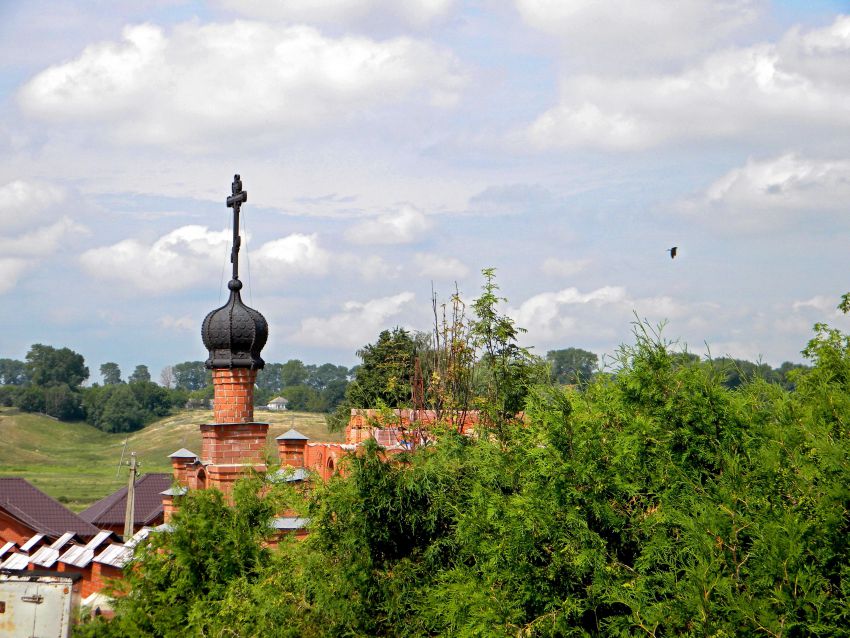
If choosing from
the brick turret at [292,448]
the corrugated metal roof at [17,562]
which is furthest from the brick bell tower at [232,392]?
the corrugated metal roof at [17,562]

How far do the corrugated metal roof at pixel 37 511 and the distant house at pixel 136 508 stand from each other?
1278 mm

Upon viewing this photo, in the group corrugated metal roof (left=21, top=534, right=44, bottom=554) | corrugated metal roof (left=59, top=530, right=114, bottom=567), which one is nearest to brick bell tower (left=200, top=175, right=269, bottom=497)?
corrugated metal roof (left=59, top=530, right=114, bottom=567)

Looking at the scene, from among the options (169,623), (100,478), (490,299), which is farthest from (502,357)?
(100,478)

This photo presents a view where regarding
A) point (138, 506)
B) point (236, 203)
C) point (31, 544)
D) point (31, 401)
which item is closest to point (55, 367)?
point (31, 401)

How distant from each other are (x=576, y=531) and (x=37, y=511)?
38082 mm

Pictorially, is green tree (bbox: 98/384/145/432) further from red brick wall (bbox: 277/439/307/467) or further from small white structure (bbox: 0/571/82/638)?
small white structure (bbox: 0/571/82/638)

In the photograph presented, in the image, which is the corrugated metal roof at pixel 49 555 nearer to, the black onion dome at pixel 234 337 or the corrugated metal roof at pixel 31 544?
the corrugated metal roof at pixel 31 544

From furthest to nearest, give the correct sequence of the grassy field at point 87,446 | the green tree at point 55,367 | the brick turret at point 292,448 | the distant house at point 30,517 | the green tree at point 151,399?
the green tree at point 55,367 → the green tree at point 151,399 → the grassy field at point 87,446 → the distant house at point 30,517 → the brick turret at point 292,448

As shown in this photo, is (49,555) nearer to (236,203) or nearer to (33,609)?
(236,203)

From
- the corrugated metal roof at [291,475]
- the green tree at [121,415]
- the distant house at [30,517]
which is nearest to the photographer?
the corrugated metal roof at [291,475]

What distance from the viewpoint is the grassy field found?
105 metres

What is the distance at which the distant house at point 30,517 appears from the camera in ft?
132

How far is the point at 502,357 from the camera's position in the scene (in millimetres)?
21328

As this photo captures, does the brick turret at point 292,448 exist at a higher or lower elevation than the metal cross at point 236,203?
lower
